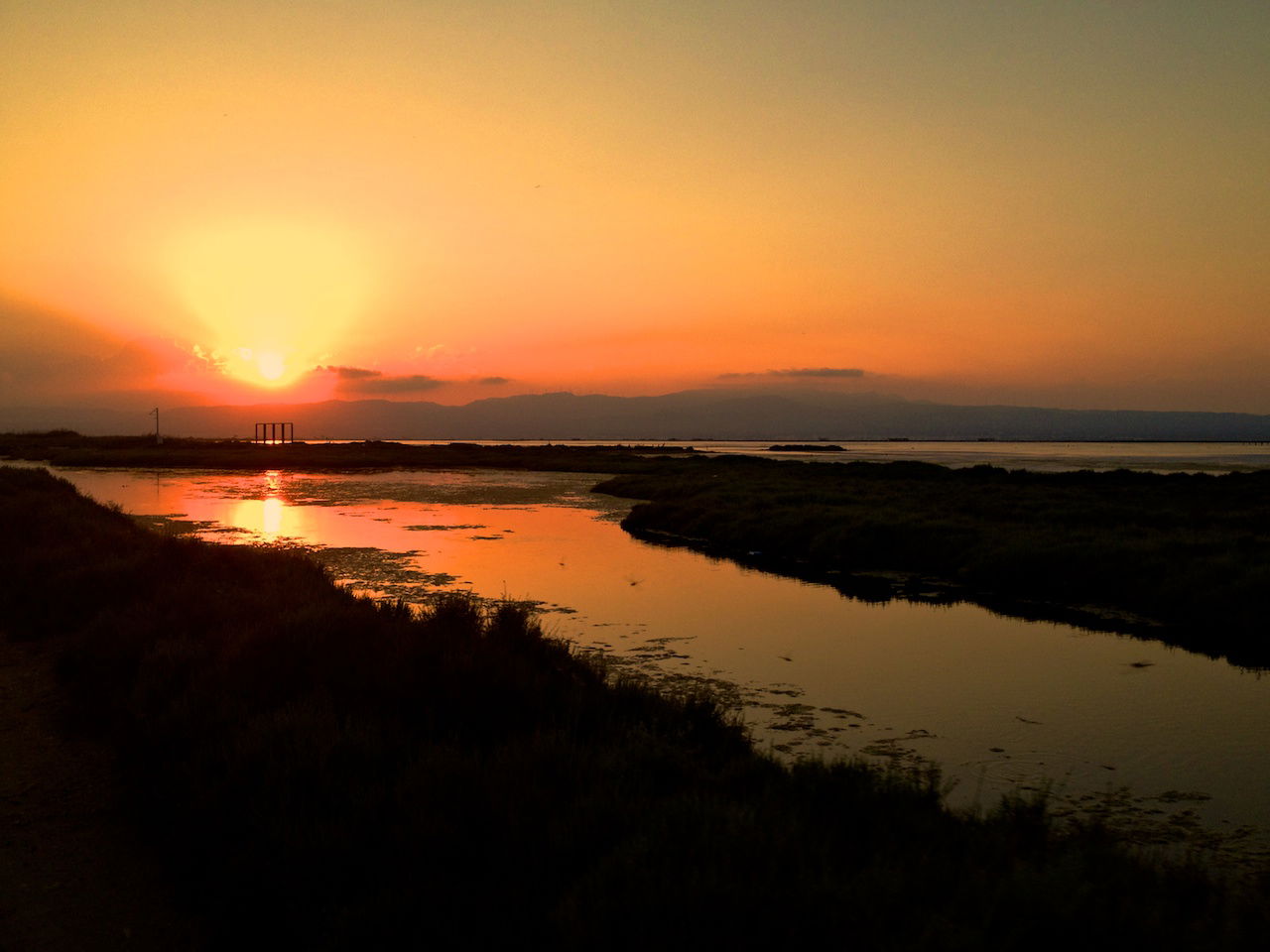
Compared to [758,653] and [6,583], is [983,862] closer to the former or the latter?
[758,653]

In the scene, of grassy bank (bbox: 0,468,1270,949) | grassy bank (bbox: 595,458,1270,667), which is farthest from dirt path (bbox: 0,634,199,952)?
grassy bank (bbox: 595,458,1270,667)

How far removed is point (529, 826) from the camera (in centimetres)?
519

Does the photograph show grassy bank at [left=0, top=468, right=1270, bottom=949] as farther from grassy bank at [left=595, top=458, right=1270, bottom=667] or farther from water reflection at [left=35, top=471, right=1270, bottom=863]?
grassy bank at [left=595, top=458, right=1270, bottom=667]

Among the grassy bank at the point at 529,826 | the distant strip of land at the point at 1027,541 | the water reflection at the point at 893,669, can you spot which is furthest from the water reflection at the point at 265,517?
the grassy bank at the point at 529,826

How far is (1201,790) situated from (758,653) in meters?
6.56

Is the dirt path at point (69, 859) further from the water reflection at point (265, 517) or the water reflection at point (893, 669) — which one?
the water reflection at point (265, 517)

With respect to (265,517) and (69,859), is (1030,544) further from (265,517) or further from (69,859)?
(265,517)

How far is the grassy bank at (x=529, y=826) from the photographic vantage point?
416cm

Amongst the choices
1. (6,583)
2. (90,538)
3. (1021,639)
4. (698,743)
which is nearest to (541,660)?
(698,743)

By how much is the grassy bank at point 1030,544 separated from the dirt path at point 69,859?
49.5ft

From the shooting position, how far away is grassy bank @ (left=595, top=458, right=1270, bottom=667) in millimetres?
16406

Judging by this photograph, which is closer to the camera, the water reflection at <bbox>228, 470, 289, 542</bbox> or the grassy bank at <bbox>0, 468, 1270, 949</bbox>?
Result: the grassy bank at <bbox>0, 468, 1270, 949</bbox>

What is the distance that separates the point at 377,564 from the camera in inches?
850

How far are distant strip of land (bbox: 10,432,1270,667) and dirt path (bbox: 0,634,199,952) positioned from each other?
15.1 meters
